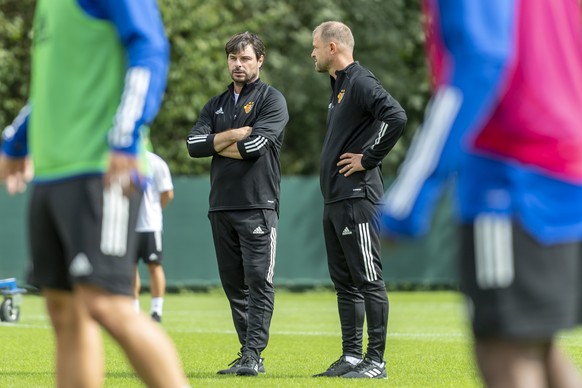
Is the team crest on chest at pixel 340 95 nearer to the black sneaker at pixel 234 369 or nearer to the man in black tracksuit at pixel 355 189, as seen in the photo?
the man in black tracksuit at pixel 355 189

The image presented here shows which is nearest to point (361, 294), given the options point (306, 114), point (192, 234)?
point (192, 234)

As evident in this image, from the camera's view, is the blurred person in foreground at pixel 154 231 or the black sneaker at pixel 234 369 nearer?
the black sneaker at pixel 234 369

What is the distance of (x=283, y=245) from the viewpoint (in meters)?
23.7

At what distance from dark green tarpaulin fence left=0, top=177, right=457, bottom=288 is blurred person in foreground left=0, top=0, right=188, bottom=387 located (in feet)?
58.1

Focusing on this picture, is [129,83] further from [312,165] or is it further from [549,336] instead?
[312,165]

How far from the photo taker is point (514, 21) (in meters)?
3.79

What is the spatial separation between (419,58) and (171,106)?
336 inches

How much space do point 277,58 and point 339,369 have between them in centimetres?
2223

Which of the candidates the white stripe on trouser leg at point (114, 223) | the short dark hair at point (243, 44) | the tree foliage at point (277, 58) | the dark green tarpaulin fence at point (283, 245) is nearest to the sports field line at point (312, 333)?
the short dark hair at point (243, 44)

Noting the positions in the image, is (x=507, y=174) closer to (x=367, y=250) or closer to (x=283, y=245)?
(x=367, y=250)

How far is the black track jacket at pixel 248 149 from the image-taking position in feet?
30.4

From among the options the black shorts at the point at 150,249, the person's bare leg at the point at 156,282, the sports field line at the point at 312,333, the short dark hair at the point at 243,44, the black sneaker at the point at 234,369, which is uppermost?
the short dark hair at the point at 243,44

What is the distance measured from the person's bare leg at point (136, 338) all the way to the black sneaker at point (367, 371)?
4059mm

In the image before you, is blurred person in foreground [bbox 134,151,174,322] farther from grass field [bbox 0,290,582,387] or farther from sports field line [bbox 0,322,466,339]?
sports field line [bbox 0,322,466,339]
